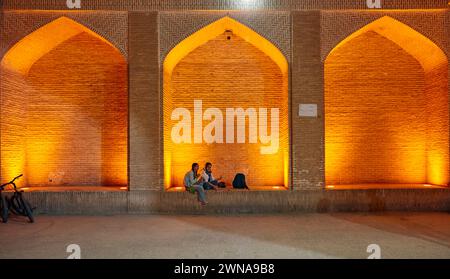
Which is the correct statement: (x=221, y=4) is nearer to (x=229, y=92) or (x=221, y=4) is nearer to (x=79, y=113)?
(x=229, y=92)

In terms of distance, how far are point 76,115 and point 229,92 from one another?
3616 millimetres

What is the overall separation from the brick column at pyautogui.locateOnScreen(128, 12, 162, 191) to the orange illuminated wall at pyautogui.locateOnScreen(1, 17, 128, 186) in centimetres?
139

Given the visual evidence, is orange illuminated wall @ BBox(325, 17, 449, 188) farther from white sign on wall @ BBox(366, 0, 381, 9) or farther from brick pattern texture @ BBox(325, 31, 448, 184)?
white sign on wall @ BBox(366, 0, 381, 9)

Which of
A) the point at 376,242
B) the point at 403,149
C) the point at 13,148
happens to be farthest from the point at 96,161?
the point at 403,149

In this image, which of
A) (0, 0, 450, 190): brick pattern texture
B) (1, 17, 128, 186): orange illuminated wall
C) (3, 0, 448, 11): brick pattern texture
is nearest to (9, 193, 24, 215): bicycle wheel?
(0, 0, 450, 190): brick pattern texture

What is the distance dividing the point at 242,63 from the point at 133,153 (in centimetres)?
334

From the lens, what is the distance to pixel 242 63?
952cm

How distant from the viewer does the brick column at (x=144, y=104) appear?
8141 millimetres

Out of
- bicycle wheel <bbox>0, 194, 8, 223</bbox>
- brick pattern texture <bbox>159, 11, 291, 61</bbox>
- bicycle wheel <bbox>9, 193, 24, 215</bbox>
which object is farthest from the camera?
brick pattern texture <bbox>159, 11, 291, 61</bbox>

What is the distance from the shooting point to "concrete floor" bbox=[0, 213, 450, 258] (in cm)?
518

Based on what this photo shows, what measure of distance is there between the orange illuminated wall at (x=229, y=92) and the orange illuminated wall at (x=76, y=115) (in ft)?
4.54

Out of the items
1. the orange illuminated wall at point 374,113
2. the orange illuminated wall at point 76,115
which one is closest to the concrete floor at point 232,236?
the orange illuminated wall at point 374,113

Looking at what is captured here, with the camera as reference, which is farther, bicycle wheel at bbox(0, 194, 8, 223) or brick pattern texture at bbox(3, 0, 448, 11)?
brick pattern texture at bbox(3, 0, 448, 11)

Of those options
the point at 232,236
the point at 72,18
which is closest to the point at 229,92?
the point at 72,18
